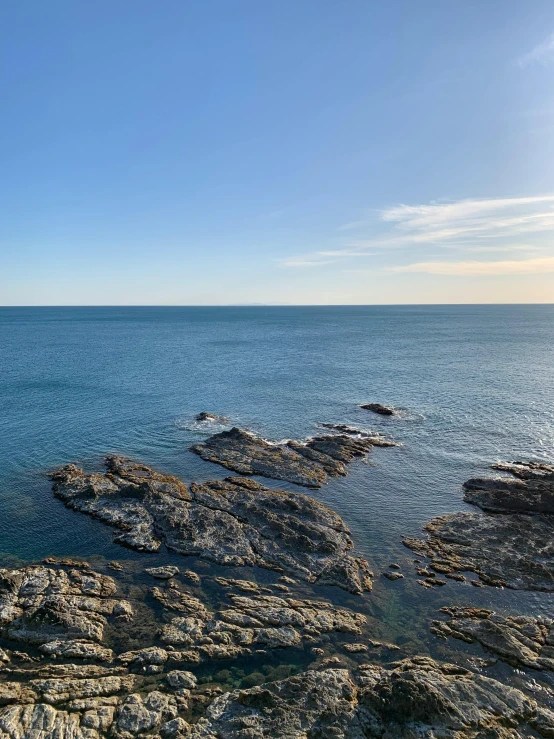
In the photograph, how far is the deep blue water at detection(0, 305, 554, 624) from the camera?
41469mm

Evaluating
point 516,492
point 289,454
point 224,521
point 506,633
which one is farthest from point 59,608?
point 516,492

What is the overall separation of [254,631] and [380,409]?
52.8m

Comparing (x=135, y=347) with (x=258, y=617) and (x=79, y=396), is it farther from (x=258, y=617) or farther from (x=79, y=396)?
(x=258, y=617)

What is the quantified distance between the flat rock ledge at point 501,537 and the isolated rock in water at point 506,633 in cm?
426

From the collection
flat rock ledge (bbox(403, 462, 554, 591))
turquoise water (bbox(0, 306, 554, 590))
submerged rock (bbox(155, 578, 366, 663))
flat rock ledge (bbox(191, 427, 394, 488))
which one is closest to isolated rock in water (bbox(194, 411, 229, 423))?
turquoise water (bbox(0, 306, 554, 590))

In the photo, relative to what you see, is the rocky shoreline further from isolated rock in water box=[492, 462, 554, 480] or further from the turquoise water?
isolated rock in water box=[492, 462, 554, 480]

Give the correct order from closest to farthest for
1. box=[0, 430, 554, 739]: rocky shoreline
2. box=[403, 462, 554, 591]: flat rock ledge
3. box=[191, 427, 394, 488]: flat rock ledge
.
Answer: box=[0, 430, 554, 739]: rocky shoreline < box=[403, 462, 554, 591]: flat rock ledge < box=[191, 427, 394, 488]: flat rock ledge

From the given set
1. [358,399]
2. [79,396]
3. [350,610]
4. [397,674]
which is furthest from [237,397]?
[397,674]

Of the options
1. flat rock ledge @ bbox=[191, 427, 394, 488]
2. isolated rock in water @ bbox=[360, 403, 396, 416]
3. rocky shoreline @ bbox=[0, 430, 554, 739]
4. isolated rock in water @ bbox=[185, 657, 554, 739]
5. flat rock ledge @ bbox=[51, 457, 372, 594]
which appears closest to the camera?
isolated rock in water @ bbox=[185, 657, 554, 739]

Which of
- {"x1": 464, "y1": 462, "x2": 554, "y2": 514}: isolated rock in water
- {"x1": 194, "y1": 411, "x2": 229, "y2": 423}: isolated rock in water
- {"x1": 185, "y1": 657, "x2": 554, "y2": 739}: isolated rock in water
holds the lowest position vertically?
{"x1": 185, "y1": 657, "x2": 554, "y2": 739}: isolated rock in water

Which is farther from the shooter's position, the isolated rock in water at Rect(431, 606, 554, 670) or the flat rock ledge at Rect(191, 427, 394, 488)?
the flat rock ledge at Rect(191, 427, 394, 488)

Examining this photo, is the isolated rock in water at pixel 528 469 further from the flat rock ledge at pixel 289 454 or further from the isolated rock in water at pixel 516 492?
the flat rock ledge at pixel 289 454

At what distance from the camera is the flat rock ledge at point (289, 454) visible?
51.0 meters

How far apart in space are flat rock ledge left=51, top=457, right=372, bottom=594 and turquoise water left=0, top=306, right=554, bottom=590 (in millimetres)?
2192
